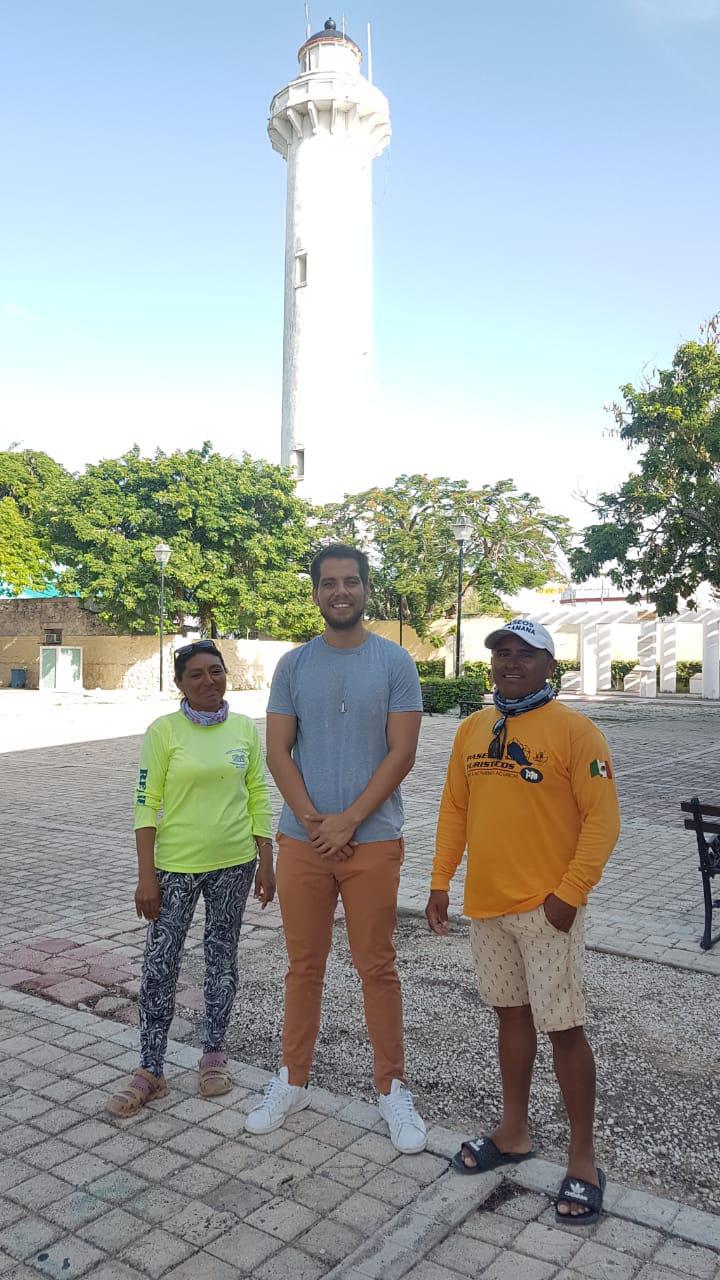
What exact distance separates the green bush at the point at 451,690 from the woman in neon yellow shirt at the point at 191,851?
61.3 ft

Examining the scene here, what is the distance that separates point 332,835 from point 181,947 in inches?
32.7

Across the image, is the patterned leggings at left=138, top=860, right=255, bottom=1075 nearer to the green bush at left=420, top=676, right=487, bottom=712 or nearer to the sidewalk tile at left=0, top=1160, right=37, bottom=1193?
the sidewalk tile at left=0, top=1160, right=37, bottom=1193

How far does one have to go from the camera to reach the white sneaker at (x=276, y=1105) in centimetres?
322

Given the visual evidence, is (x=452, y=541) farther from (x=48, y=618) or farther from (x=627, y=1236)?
(x=627, y=1236)

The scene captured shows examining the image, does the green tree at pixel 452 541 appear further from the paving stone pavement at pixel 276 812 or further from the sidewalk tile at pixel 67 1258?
the sidewalk tile at pixel 67 1258

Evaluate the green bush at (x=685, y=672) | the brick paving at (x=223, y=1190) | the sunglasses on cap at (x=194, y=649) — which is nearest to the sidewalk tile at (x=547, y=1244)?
the brick paving at (x=223, y=1190)

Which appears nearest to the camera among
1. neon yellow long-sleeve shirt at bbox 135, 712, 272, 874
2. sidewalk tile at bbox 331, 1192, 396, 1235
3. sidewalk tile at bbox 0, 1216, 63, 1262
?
sidewalk tile at bbox 0, 1216, 63, 1262

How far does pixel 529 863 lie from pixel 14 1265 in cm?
174

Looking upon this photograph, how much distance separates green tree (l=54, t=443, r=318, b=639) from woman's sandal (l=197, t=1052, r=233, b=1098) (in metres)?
26.5

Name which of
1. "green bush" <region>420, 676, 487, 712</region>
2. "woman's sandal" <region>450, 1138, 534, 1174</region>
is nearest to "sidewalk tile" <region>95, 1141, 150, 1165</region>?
"woman's sandal" <region>450, 1138, 534, 1174</region>

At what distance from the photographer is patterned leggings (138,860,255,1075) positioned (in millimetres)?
3461

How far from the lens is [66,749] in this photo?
623 inches

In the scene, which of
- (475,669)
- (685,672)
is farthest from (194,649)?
(685,672)

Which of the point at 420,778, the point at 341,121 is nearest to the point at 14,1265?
the point at 420,778
